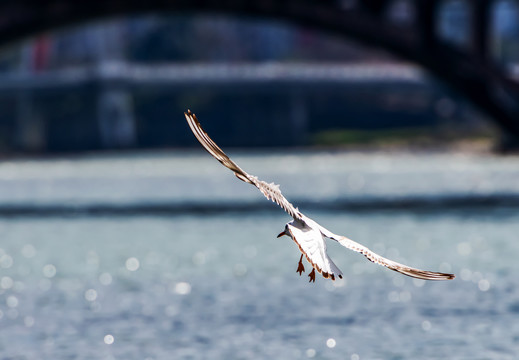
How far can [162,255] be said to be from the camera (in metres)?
33.7

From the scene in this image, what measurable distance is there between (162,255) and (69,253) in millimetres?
2451

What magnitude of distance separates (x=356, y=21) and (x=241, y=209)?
786 cm

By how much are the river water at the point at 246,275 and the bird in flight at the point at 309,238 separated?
20.6ft

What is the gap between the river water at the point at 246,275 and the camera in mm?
18969

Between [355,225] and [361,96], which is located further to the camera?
[361,96]

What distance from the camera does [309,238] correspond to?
1127 cm

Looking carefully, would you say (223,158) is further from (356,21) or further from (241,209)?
(241,209)

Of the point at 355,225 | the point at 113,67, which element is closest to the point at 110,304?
the point at 355,225

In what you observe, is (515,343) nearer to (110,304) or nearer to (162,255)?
(110,304)

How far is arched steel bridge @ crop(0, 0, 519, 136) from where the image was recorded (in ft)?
155

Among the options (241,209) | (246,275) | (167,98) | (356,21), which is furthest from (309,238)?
(167,98)

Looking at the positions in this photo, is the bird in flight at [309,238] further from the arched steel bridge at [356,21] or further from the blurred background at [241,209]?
the arched steel bridge at [356,21]

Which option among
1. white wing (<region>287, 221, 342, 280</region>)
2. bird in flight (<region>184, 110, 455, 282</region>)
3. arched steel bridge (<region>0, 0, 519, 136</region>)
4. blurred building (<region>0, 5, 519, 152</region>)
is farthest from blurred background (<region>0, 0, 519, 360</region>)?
bird in flight (<region>184, 110, 455, 282</region>)

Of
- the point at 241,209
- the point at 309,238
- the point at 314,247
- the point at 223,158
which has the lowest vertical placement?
the point at 314,247
